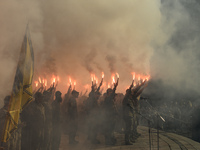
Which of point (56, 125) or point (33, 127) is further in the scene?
point (56, 125)

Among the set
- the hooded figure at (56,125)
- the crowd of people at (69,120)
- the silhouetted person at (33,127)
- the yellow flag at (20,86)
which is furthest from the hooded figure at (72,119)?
the yellow flag at (20,86)

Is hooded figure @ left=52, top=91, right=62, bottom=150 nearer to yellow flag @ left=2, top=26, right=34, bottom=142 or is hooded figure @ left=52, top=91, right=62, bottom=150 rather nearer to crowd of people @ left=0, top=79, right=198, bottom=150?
crowd of people @ left=0, top=79, right=198, bottom=150

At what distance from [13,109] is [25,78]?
1.39 ft

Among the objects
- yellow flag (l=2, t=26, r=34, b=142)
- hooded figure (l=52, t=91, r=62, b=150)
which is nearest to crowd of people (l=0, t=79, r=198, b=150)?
hooded figure (l=52, t=91, r=62, b=150)

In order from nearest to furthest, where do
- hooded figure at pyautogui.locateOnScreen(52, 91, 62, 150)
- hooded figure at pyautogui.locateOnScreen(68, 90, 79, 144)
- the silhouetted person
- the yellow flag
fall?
the yellow flag → the silhouetted person → hooded figure at pyautogui.locateOnScreen(52, 91, 62, 150) → hooded figure at pyautogui.locateOnScreen(68, 90, 79, 144)

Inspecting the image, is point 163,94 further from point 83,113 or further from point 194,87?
point 83,113

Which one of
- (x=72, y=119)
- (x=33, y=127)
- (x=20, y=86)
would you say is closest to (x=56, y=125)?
(x=33, y=127)

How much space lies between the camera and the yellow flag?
259 centimetres

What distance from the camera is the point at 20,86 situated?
2.67 metres

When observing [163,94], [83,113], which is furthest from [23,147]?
[163,94]

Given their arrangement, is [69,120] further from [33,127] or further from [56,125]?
Answer: [33,127]

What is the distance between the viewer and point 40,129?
5.09 metres

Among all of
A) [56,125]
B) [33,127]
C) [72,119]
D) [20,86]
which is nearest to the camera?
[20,86]

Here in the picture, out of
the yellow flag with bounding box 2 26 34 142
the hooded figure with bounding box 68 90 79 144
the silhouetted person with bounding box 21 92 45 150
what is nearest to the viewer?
the yellow flag with bounding box 2 26 34 142
